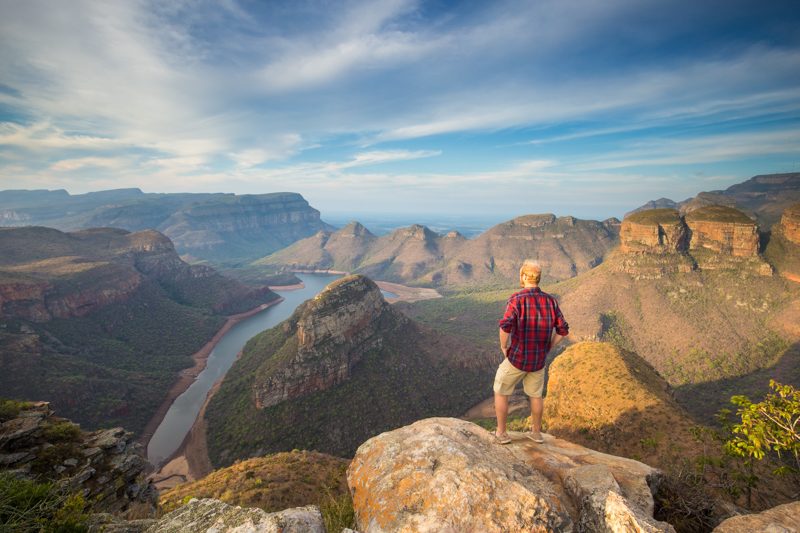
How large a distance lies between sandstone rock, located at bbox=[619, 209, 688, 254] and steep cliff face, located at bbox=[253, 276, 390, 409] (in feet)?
257

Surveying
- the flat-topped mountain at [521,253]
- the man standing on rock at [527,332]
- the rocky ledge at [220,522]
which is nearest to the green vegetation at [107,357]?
the rocky ledge at [220,522]

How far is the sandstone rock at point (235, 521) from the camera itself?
505cm

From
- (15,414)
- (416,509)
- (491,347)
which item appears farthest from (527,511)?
(491,347)

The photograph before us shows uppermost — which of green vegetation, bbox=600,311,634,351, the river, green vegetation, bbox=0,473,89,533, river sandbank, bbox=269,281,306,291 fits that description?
green vegetation, bbox=0,473,89,533

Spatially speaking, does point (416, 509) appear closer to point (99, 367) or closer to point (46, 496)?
point (46, 496)

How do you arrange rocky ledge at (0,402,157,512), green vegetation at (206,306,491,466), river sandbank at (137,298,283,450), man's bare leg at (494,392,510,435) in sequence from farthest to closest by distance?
river sandbank at (137,298,283,450) → green vegetation at (206,306,491,466) → rocky ledge at (0,402,157,512) → man's bare leg at (494,392,510,435)

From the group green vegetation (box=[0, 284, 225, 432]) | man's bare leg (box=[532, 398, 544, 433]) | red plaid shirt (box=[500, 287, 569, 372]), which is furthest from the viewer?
green vegetation (box=[0, 284, 225, 432])

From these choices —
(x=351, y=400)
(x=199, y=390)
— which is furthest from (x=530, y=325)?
(x=199, y=390)

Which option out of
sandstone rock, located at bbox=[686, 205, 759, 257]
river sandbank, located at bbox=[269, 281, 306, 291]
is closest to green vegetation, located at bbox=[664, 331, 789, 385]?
sandstone rock, located at bbox=[686, 205, 759, 257]

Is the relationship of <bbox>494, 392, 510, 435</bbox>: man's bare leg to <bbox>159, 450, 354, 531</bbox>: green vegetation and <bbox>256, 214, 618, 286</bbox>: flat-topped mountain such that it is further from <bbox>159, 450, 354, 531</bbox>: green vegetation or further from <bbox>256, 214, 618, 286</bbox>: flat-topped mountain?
<bbox>256, 214, 618, 286</bbox>: flat-topped mountain

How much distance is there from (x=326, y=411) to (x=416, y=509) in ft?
151

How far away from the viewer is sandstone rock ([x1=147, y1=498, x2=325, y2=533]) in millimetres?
5055

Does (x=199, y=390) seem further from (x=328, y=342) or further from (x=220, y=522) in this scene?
(x=220, y=522)

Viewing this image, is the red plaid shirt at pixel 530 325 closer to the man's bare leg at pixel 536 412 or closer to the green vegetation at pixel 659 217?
the man's bare leg at pixel 536 412
